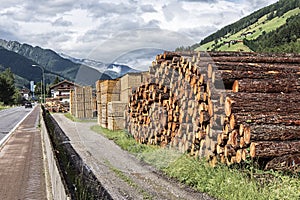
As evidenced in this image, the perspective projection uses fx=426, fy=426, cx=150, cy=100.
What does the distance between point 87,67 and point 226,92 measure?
7501 mm

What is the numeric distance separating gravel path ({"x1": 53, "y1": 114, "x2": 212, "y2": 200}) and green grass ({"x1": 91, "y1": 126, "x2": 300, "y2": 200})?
9.7 inches

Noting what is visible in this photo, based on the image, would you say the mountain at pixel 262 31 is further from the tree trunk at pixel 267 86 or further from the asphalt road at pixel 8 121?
the tree trunk at pixel 267 86

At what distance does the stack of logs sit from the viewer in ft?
25.4

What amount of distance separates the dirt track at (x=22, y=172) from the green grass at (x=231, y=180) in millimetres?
2907

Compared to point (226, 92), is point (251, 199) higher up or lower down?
lower down

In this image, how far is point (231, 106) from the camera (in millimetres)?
8320

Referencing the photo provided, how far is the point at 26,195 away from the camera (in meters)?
8.02

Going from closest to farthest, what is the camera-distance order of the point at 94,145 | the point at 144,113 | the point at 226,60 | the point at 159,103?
the point at 226,60 → the point at 159,103 → the point at 144,113 → the point at 94,145

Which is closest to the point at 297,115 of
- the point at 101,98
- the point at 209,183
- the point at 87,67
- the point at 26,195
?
the point at 209,183

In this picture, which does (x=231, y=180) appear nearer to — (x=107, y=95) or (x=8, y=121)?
(x=107, y=95)

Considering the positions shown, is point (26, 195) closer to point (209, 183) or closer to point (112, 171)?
point (112, 171)

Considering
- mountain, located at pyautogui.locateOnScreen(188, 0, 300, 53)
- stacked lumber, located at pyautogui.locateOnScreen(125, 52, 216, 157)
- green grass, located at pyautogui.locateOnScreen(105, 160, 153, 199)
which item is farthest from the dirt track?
mountain, located at pyautogui.locateOnScreen(188, 0, 300, 53)

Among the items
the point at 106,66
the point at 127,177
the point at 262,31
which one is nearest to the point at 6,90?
the point at 262,31

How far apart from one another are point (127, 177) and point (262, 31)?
10957cm
